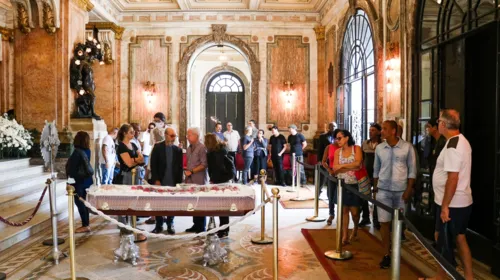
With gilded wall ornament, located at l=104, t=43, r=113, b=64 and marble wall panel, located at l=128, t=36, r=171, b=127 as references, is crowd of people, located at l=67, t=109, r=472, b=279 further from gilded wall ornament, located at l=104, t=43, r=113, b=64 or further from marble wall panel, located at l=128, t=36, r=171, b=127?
gilded wall ornament, located at l=104, t=43, r=113, b=64

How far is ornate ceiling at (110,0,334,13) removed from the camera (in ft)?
44.6

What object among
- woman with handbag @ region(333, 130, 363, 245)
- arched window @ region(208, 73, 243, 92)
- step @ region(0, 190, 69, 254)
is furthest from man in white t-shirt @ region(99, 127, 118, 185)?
arched window @ region(208, 73, 243, 92)

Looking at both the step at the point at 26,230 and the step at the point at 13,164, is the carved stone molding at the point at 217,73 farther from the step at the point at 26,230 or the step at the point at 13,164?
the step at the point at 26,230

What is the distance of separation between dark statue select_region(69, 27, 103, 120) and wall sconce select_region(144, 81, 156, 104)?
3.82 m

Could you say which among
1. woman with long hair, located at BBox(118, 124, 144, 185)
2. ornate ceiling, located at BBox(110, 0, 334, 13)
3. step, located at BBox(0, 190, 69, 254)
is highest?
ornate ceiling, located at BBox(110, 0, 334, 13)

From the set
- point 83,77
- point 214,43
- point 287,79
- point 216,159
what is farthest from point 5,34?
point 216,159

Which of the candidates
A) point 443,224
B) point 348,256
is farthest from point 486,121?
point 348,256

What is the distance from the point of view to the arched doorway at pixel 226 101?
20312mm

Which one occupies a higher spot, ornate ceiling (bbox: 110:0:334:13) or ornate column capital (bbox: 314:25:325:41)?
ornate ceiling (bbox: 110:0:334:13)

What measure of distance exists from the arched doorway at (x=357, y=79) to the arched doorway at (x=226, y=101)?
27.8ft

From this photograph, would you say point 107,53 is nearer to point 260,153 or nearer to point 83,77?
point 83,77

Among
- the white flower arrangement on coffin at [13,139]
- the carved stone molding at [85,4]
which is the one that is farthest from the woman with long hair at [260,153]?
the carved stone molding at [85,4]

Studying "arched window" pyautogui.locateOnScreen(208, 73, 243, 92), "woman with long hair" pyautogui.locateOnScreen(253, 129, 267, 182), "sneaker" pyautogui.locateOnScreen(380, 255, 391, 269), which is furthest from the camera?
"arched window" pyautogui.locateOnScreen(208, 73, 243, 92)

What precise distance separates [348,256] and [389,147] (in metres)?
1.37
